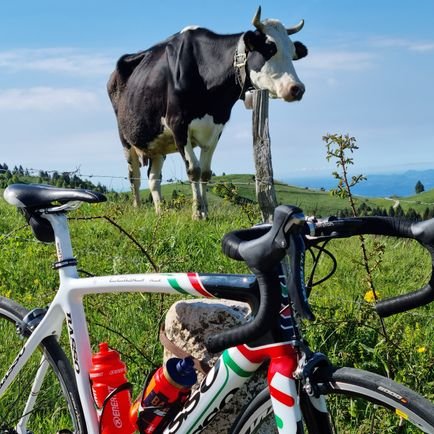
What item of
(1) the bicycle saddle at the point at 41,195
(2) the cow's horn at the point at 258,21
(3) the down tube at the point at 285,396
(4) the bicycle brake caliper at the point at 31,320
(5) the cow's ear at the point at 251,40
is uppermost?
(2) the cow's horn at the point at 258,21

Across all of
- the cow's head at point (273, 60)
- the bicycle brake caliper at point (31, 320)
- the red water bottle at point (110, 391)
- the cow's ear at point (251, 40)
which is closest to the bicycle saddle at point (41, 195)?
the bicycle brake caliper at point (31, 320)

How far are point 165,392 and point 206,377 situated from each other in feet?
0.67

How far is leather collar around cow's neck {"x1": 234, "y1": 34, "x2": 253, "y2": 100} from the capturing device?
8.88m

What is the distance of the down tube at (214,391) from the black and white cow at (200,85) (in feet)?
20.2

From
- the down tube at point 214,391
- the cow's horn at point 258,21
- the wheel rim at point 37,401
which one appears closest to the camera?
the down tube at point 214,391

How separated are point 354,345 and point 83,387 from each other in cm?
179

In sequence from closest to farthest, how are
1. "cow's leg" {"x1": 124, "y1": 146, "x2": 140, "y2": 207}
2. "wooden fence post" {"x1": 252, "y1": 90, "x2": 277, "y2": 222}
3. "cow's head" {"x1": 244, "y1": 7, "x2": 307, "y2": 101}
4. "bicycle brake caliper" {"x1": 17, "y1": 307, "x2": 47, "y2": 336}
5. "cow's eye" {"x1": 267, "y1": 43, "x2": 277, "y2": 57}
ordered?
"bicycle brake caliper" {"x1": 17, "y1": 307, "x2": 47, "y2": 336}
"wooden fence post" {"x1": 252, "y1": 90, "x2": 277, "y2": 222}
"cow's head" {"x1": 244, "y1": 7, "x2": 307, "y2": 101}
"cow's eye" {"x1": 267, "y1": 43, "x2": 277, "y2": 57}
"cow's leg" {"x1": 124, "y1": 146, "x2": 140, "y2": 207}

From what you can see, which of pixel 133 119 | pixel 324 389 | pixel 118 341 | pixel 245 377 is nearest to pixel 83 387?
pixel 245 377

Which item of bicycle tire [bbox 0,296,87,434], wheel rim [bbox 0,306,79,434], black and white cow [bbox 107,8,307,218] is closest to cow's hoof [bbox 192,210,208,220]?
black and white cow [bbox 107,8,307,218]

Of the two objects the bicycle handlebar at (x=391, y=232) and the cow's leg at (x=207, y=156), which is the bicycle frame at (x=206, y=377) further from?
the cow's leg at (x=207, y=156)

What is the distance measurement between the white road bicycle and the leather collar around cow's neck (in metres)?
6.04

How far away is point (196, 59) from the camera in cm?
934

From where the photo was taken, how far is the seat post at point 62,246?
115 inches

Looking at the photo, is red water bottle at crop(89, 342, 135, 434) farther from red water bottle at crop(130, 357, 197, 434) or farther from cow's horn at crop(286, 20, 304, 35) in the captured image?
cow's horn at crop(286, 20, 304, 35)
